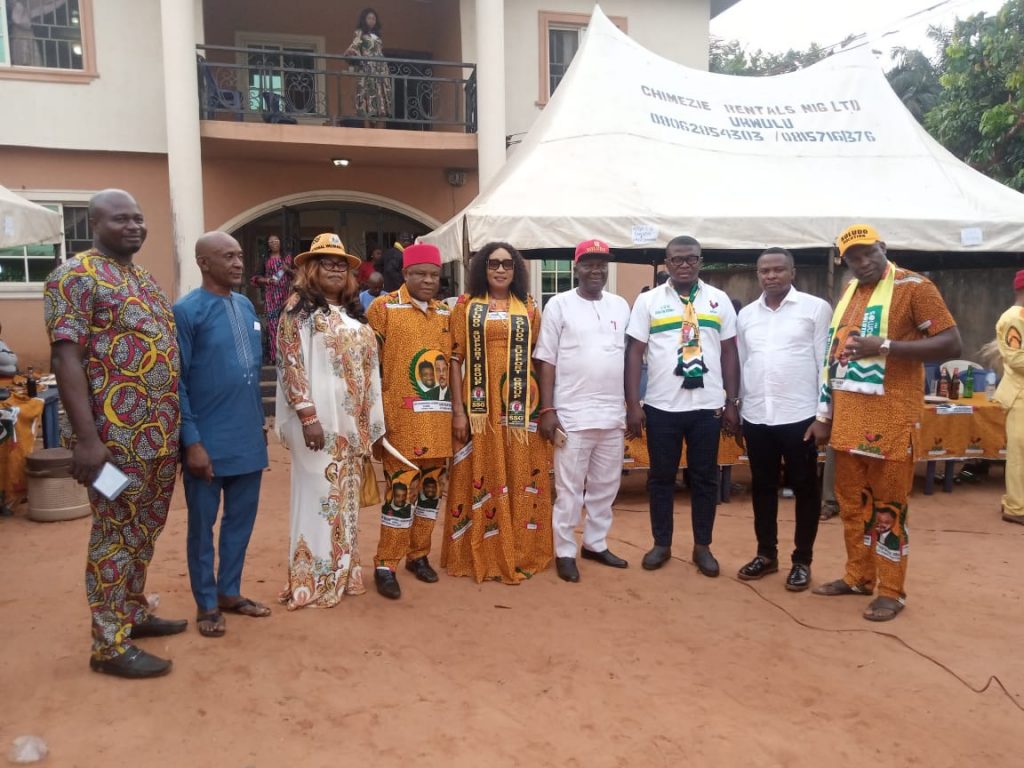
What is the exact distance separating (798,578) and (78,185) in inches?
402

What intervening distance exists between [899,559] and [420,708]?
2.39m

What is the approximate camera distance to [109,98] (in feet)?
33.8

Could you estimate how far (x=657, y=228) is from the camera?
19.5 feet

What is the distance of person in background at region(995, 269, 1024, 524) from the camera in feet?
18.2

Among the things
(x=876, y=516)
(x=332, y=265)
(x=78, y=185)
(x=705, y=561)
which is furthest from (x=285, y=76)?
(x=876, y=516)

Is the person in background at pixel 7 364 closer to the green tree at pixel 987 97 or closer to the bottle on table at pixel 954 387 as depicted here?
the bottle on table at pixel 954 387

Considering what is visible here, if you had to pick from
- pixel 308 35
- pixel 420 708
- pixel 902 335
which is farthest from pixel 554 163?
pixel 308 35

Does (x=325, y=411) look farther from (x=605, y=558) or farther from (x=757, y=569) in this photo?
(x=757, y=569)

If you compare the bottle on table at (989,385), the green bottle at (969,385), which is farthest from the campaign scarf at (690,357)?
the bottle on table at (989,385)

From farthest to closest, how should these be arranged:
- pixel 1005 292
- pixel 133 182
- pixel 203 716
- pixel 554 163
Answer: pixel 133 182, pixel 1005 292, pixel 554 163, pixel 203 716

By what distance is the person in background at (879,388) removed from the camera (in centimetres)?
358

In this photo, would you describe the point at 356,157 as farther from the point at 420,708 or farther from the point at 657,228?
the point at 420,708

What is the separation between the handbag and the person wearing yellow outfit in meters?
0.08

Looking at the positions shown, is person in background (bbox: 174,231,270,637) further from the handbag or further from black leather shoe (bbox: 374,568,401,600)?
black leather shoe (bbox: 374,568,401,600)
